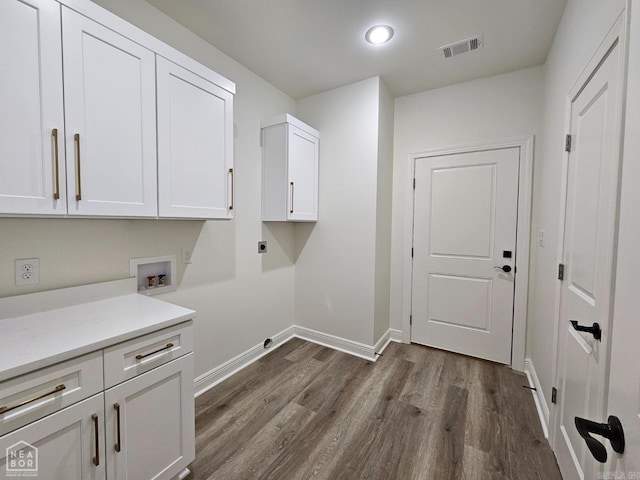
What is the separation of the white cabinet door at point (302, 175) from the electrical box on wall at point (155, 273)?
104cm

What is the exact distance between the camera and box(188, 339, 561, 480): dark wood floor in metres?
1.49

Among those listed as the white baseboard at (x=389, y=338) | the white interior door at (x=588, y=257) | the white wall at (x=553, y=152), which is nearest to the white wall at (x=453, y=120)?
the white baseboard at (x=389, y=338)

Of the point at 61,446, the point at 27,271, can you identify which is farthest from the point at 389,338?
the point at 27,271

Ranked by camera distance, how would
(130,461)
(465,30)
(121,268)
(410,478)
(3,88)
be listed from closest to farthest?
(3,88) < (130,461) < (410,478) < (121,268) < (465,30)

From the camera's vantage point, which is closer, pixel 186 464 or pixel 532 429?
pixel 186 464

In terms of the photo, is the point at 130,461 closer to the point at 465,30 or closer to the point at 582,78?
the point at 582,78

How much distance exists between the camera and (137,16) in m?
1.66

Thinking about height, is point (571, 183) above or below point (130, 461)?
above

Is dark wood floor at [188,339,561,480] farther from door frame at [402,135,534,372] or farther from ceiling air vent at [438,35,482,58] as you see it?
ceiling air vent at [438,35,482,58]

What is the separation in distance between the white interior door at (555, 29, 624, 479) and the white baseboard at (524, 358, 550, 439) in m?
0.27

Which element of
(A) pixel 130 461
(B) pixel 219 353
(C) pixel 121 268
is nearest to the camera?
(A) pixel 130 461

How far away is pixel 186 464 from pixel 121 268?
1.13m

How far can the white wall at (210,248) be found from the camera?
→ 1387 mm

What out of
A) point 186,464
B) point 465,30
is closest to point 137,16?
point 465,30
